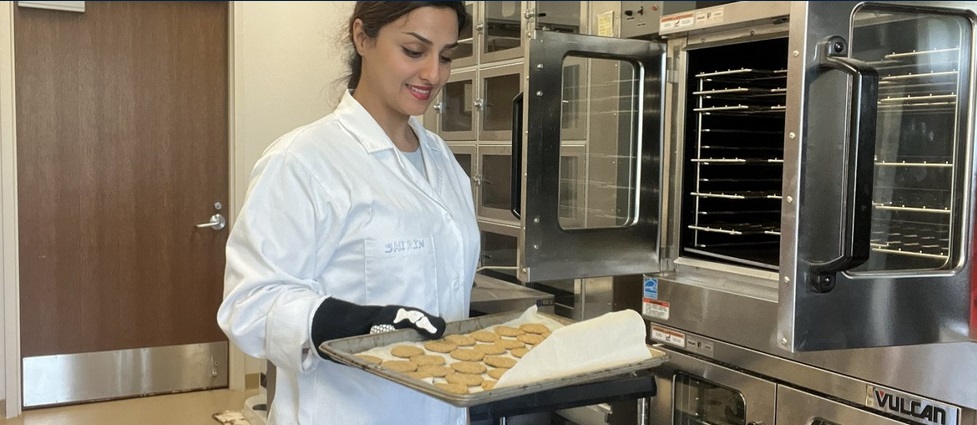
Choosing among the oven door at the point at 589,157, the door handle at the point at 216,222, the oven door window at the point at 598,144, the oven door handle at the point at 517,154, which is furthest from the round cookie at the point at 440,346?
the door handle at the point at 216,222

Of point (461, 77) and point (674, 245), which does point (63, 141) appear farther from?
point (674, 245)

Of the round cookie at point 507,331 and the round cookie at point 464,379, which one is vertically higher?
the round cookie at point 507,331

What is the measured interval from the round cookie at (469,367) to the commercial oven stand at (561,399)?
395 millimetres

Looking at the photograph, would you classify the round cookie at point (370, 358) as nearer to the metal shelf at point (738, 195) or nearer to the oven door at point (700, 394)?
the oven door at point (700, 394)

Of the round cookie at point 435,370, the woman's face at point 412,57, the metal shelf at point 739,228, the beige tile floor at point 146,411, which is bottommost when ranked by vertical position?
the beige tile floor at point 146,411

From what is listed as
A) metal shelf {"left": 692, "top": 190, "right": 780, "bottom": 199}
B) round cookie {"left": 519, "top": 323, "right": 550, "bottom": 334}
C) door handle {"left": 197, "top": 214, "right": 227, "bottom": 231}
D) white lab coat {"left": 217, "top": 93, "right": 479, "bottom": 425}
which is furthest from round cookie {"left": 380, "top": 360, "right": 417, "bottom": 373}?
door handle {"left": 197, "top": 214, "right": 227, "bottom": 231}

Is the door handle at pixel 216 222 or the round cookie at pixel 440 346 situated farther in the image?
the door handle at pixel 216 222

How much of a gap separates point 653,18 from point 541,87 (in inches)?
14.5

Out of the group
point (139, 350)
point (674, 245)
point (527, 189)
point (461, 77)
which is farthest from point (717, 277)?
point (139, 350)

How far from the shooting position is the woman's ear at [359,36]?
5.41 ft

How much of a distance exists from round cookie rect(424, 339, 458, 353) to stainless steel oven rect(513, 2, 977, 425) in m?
0.51

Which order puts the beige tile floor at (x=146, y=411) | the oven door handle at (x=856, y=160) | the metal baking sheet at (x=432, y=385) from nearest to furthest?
the metal baking sheet at (x=432, y=385) < the oven door handle at (x=856, y=160) < the beige tile floor at (x=146, y=411)

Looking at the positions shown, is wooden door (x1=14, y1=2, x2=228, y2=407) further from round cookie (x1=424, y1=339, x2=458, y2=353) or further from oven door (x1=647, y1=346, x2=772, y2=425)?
round cookie (x1=424, y1=339, x2=458, y2=353)

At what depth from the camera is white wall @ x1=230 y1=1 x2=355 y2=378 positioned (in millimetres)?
4484
